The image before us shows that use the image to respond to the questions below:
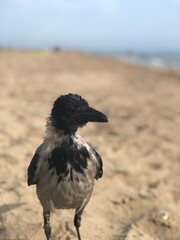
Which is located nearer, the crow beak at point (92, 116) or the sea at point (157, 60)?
the crow beak at point (92, 116)

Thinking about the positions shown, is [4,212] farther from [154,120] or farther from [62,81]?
[62,81]

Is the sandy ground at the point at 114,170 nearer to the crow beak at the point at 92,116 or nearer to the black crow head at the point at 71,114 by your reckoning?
the black crow head at the point at 71,114

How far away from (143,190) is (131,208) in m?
0.62

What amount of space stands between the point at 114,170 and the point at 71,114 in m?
3.09

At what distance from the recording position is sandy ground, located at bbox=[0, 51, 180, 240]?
16.0 feet

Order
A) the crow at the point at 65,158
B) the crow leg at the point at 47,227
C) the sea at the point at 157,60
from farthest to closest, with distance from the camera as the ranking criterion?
1. the sea at the point at 157,60
2. the crow leg at the point at 47,227
3. the crow at the point at 65,158

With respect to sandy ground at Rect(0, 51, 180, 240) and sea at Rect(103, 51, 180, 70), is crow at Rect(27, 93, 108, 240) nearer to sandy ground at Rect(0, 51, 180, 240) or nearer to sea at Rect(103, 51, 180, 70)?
sandy ground at Rect(0, 51, 180, 240)

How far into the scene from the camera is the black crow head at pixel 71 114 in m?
3.91

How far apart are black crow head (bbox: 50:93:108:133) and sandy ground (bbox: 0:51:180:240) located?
4.86 feet

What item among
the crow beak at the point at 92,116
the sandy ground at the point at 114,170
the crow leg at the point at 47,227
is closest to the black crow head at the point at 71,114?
the crow beak at the point at 92,116

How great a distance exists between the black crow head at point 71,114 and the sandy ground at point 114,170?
148 cm

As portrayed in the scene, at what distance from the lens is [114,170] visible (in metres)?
6.79

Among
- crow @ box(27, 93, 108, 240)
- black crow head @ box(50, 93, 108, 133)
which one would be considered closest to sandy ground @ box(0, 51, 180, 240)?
crow @ box(27, 93, 108, 240)

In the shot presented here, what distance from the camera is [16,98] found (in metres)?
11.4
